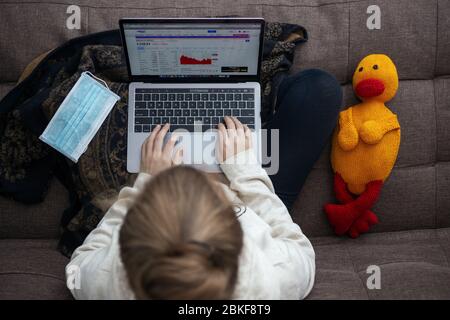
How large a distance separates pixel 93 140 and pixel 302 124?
1.83ft

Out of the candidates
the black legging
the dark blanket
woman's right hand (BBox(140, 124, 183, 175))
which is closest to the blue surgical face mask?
the dark blanket

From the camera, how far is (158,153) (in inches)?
43.0

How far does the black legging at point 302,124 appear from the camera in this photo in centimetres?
115

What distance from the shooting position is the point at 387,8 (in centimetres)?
125

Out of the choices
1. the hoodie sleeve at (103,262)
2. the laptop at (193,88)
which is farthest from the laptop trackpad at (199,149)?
the hoodie sleeve at (103,262)

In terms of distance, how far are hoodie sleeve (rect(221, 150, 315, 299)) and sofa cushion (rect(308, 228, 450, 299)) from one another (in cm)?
11

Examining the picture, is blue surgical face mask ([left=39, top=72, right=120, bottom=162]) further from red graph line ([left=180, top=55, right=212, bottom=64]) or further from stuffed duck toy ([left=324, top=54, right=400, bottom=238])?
stuffed duck toy ([left=324, top=54, right=400, bottom=238])

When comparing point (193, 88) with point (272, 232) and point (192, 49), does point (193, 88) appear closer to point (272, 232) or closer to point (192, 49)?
point (192, 49)

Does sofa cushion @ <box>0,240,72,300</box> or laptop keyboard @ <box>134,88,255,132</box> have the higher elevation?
laptop keyboard @ <box>134,88,255,132</box>

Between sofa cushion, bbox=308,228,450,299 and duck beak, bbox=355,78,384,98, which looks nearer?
sofa cushion, bbox=308,228,450,299

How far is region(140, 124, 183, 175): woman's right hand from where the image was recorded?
1078 mm

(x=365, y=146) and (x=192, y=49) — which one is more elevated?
(x=192, y=49)

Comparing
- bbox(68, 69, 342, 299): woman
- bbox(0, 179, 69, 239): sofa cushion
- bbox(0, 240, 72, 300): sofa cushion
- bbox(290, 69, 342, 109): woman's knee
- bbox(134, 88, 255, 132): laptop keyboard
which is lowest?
bbox(0, 240, 72, 300): sofa cushion

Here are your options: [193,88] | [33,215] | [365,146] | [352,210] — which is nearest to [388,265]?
[352,210]
